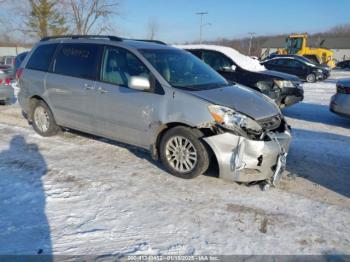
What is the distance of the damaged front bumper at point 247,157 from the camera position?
3.83 m

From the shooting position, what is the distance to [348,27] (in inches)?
4188

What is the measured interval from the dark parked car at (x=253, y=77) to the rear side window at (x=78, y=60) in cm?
427

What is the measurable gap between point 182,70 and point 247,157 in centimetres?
178

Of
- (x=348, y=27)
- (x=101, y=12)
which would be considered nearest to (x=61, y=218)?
(x=101, y=12)

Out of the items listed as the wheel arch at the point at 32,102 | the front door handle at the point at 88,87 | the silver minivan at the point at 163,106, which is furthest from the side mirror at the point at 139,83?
the wheel arch at the point at 32,102

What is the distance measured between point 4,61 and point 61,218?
64.1 ft

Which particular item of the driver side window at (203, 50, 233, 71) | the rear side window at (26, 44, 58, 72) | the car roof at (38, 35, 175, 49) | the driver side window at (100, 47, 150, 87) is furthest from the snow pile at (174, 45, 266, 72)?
the driver side window at (100, 47, 150, 87)

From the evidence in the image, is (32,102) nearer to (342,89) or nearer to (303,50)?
(342,89)

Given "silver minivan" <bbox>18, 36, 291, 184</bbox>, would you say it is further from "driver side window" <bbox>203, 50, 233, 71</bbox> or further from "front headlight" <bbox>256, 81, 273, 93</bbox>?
"driver side window" <bbox>203, 50, 233, 71</bbox>

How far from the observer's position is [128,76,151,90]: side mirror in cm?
436

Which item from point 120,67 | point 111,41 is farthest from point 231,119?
point 111,41

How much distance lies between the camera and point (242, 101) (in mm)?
4297

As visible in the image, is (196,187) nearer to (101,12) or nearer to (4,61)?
(4,61)

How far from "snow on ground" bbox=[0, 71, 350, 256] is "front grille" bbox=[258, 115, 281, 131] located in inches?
30.4
